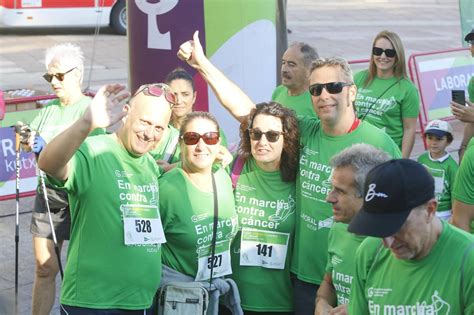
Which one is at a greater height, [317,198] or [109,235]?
[317,198]

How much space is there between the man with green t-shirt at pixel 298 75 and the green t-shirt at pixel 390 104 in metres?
1.08

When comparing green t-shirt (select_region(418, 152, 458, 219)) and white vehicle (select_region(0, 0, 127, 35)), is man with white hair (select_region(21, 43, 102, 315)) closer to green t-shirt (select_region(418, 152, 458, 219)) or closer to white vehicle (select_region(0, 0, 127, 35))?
green t-shirt (select_region(418, 152, 458, 219))

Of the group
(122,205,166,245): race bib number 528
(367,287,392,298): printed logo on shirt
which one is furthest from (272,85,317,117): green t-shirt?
(367,287,392,298): printed logo on shirt

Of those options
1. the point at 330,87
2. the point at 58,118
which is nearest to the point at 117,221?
the point at 330,87

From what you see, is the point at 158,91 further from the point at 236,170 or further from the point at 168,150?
the point at 168,150

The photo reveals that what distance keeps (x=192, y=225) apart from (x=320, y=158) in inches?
30.2

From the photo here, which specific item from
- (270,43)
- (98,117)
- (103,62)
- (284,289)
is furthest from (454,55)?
(98,117)

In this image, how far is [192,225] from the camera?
4816 millimetres

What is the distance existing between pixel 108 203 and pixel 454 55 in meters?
9.35

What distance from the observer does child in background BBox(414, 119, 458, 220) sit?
7375 millimetres

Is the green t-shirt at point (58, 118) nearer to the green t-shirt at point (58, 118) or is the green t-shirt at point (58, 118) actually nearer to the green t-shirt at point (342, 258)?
the green t-shirt at point (58, 118)

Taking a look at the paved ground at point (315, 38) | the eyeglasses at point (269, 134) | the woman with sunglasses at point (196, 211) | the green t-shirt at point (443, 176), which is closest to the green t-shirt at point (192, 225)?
the woman with sunglasses at point (196, 211)

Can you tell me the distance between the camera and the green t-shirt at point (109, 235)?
14.9ft

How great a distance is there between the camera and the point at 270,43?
314 inches
